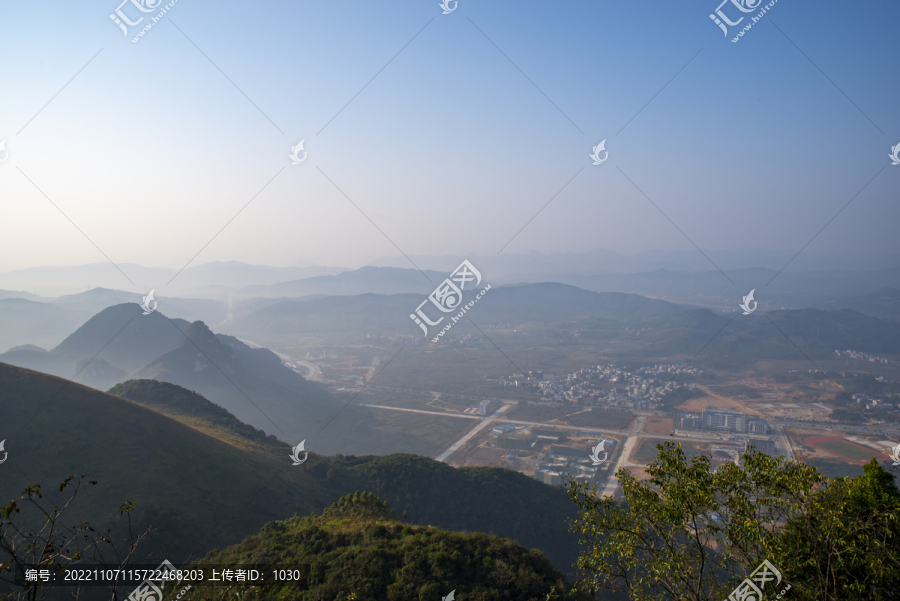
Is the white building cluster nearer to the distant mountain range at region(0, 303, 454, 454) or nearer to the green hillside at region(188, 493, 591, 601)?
the distant mountain range at region(0, 303, 454, 454)

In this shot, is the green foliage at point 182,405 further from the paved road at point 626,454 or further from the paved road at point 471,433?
the paved road at point 626,454

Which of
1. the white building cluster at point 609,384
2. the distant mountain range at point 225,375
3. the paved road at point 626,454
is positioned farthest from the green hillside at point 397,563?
the white building cluster at point 609,384

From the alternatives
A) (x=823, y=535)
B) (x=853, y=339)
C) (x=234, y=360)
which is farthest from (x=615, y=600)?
(x=853, y=339)

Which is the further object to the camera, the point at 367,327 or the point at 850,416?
the point at 367,327

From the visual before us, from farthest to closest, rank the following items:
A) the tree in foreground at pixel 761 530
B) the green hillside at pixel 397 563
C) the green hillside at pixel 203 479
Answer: the green hillside at pixel 203 479, the green hillside at pixel 397 563, the tree in foreground at pixel 761 530

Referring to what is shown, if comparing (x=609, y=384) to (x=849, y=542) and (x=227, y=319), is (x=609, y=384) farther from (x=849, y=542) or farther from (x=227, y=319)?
(x=227, y=319)

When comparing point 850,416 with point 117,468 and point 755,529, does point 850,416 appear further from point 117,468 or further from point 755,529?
point 117,468
